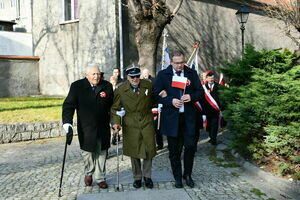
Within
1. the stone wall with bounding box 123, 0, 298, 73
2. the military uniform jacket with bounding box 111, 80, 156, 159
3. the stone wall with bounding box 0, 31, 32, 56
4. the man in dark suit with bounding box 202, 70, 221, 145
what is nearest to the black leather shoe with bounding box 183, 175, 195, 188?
the military uniform jacket with bounding box 111, 80, 156, 159

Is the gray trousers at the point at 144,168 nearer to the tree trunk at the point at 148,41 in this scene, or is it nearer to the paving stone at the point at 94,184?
the paving stone at the point at 94,184

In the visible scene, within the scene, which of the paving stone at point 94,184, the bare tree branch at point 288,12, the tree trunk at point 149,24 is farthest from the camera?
the bare tree branch at point 288,12

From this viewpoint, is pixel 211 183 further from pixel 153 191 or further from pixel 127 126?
pixel 127 126

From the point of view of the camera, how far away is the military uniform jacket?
5602 mm

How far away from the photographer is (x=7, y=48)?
2130 centimetres

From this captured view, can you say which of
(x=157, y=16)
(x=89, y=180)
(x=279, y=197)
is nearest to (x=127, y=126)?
(x=89, y=180)

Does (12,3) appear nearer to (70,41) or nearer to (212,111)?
(70,41)

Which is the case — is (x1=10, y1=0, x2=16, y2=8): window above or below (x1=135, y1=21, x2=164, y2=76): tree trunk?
above

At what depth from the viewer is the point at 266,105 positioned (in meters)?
6.21

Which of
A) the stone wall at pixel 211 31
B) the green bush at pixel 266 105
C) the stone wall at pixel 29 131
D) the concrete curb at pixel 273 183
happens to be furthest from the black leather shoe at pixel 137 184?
the stone wall at pixel 211 31

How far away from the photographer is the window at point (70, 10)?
18.0 meters

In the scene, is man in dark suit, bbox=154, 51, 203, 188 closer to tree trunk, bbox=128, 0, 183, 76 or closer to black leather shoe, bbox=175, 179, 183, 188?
black leather shoe, bbox=175, 179, 183, 188

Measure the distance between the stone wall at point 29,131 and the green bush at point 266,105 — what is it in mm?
5517

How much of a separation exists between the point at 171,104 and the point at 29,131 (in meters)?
6.50
